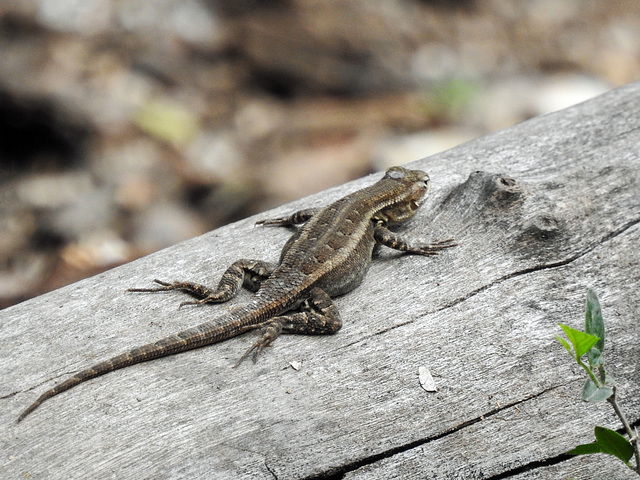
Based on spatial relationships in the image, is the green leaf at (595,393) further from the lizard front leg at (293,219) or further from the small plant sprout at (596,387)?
the lizard front leg at (293,219)

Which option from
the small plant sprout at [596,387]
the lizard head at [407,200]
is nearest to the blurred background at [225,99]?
the lizard head at [407,200]

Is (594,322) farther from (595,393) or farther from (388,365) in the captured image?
(388,365)

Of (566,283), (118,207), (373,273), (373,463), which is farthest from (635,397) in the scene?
(118,207)

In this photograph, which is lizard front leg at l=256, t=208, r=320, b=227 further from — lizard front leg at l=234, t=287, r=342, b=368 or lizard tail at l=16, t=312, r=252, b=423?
lizard tail at l=16, t=312, r=252, b=423

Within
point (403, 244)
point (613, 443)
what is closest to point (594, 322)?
point (613, 443)

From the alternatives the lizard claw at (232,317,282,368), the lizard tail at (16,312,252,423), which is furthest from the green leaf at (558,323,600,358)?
the lizard tail at (16,312,252,423)

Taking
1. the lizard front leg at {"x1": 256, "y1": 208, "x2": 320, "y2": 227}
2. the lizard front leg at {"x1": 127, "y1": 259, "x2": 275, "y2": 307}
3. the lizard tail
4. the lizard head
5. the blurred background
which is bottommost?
the lizard tail

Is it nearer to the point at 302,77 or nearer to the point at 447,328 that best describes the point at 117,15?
the point at 302,77
